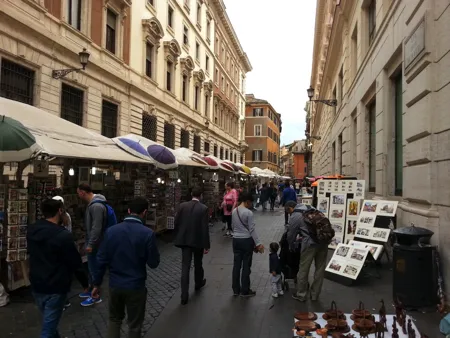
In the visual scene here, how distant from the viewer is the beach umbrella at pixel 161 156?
391 inches

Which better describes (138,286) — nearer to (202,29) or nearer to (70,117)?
(70,117)

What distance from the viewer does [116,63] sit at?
58.5 feet

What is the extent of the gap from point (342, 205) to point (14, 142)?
7624 mm

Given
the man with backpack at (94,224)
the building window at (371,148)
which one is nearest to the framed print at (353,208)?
the building window at (371,148)

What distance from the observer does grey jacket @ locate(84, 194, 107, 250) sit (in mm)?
5582

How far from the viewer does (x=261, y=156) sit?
6838 centimetres

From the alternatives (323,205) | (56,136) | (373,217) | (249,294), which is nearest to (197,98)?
(323,205)

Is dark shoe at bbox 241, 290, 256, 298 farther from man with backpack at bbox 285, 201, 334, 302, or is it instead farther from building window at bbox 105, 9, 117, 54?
building window at bbox 105, 9, 117, 54

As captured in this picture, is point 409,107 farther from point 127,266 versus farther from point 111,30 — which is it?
point 111,30

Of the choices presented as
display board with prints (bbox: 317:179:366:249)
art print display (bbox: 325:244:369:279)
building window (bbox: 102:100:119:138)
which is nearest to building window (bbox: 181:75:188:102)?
building window (bbox: 102:100:119:138)

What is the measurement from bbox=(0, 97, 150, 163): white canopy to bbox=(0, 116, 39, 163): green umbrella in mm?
316

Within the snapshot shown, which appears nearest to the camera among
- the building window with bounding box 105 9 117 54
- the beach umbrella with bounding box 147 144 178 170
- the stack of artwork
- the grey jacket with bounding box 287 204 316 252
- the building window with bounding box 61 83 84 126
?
the grey jacket with bounding box 287 204 316 252

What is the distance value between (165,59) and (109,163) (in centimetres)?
1556

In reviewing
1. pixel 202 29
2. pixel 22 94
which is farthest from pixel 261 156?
pixel 22 94
